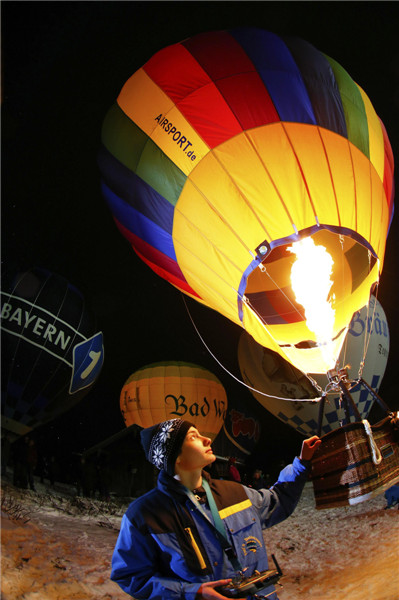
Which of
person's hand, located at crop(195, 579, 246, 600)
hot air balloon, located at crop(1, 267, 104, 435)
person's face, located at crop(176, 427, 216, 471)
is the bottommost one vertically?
person's hand, located at crop(195, 579, 246, 600)

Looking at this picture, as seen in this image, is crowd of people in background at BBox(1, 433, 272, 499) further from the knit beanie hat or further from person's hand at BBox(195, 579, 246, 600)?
person's hand at BBox(195, 579, 246, 600)

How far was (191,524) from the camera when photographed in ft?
4.46

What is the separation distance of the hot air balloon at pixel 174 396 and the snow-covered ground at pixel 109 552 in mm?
1791

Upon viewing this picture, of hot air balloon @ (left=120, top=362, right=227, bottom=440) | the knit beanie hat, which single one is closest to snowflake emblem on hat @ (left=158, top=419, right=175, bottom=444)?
the knit beanie hat

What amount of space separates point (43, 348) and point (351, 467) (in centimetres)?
324

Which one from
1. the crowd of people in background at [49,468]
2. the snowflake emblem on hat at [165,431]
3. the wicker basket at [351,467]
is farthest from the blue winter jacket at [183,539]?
the crowd of people in background at [49,468]

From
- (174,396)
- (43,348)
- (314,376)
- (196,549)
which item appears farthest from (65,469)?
(196,549)

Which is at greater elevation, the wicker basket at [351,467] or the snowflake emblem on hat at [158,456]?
the snowflake emblem on hat at [158,456]

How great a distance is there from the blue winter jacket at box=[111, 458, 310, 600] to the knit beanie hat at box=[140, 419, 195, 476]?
0.04 metres

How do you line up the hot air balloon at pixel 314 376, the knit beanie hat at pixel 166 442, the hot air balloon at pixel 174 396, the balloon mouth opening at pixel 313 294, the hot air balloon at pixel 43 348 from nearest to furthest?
the knit beanie hat at pixel 166 442 → the balloon mouth opening at pixel 313 294 → the hot air balloon at pixel 43 348 → the hot air balloon at pixel 314 376 → the hot air balloon at pixel 174 396

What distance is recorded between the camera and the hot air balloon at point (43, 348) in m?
3.96

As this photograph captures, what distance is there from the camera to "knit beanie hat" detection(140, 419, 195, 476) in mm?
1438

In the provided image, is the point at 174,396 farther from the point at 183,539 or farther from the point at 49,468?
the point at 183,539

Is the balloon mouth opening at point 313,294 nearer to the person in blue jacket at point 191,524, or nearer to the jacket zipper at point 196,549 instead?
the person in blue jacket at point 191,524
